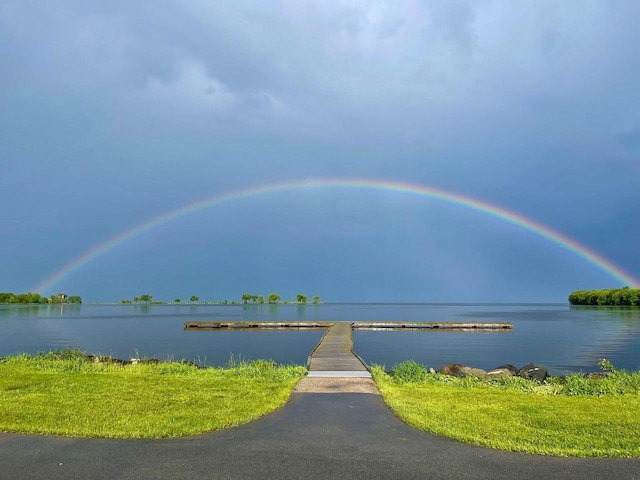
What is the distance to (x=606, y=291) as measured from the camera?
7470 inches

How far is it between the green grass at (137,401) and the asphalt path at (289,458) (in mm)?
604

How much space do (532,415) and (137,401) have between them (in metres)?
9.23

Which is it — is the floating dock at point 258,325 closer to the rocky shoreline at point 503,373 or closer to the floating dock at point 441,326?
the floating dock at point 441,326

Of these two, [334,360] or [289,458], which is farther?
[334,360]

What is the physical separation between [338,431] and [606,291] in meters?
216

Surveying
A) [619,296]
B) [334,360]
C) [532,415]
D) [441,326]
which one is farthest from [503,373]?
[619,296]

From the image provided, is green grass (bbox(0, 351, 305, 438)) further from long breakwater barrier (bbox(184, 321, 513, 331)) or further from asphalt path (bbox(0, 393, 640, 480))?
long breakwater barrier (bbox(184, 321, 513, 331))

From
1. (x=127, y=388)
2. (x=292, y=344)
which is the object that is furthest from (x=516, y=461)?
(x=292, y=344)

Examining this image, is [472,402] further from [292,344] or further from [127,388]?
[292,344]

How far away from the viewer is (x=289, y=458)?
7.29 m

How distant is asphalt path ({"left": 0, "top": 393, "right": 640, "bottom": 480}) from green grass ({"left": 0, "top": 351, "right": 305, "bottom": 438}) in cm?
60

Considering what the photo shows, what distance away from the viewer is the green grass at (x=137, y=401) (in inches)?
355

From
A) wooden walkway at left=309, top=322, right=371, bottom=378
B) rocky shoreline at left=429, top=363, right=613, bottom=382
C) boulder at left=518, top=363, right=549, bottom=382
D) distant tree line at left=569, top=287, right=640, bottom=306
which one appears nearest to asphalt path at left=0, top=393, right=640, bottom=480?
wooden walkway at left=309, top=322, right=371, bottom=378

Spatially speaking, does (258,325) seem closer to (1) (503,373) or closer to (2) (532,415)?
(1) (503,373)
